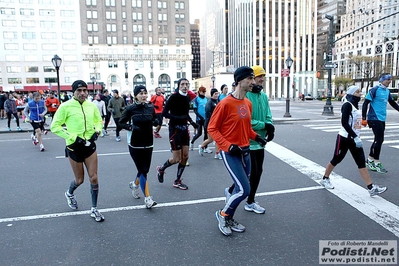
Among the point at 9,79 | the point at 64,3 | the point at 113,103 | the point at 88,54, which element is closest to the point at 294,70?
the point at 88,54

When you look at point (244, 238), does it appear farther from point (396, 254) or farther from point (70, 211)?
point (70, 211)

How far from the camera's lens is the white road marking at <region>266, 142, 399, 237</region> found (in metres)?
4.06

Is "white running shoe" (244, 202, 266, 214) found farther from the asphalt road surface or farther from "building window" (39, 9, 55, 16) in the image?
"building window" (39, 9, 55, 16)

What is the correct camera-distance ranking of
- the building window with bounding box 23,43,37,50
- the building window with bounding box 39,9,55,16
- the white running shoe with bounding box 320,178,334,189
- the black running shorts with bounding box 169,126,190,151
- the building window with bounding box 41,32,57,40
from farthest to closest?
the building window with bounding box 41,32,57,40 → the building window with bounding box 23,43,37,50 → the building window with bounding box 39,9,55,16 → the black running shorts with bounding box 169,126,190,151 → the white running shoe with bounding box 320,178,334,189

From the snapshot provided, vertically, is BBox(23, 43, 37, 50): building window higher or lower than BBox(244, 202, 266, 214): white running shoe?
higher

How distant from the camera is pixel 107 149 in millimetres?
9758

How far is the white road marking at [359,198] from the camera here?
4.06m

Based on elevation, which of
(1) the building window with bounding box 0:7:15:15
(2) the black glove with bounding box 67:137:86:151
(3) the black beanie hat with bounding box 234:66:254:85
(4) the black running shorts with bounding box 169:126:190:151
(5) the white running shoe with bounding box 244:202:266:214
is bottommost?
(5) the white running shoe with bounding box 244:202:266:214

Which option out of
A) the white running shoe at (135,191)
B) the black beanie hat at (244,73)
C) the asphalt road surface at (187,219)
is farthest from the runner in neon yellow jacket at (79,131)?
the black beanie hat at (244,73)

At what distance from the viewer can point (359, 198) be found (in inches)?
192

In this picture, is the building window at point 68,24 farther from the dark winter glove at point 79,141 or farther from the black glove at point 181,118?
the dark winter glove at point 79,141

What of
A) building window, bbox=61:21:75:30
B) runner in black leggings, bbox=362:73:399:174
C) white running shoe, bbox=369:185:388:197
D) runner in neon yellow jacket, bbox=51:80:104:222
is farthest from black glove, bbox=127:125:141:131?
building window, bbox=61:21:75:30

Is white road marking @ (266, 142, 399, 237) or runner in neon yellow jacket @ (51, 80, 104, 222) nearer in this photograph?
white road marking @ (266, 142, 399, 237)

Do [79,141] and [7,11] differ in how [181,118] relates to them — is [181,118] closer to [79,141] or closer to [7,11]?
[79,141]
